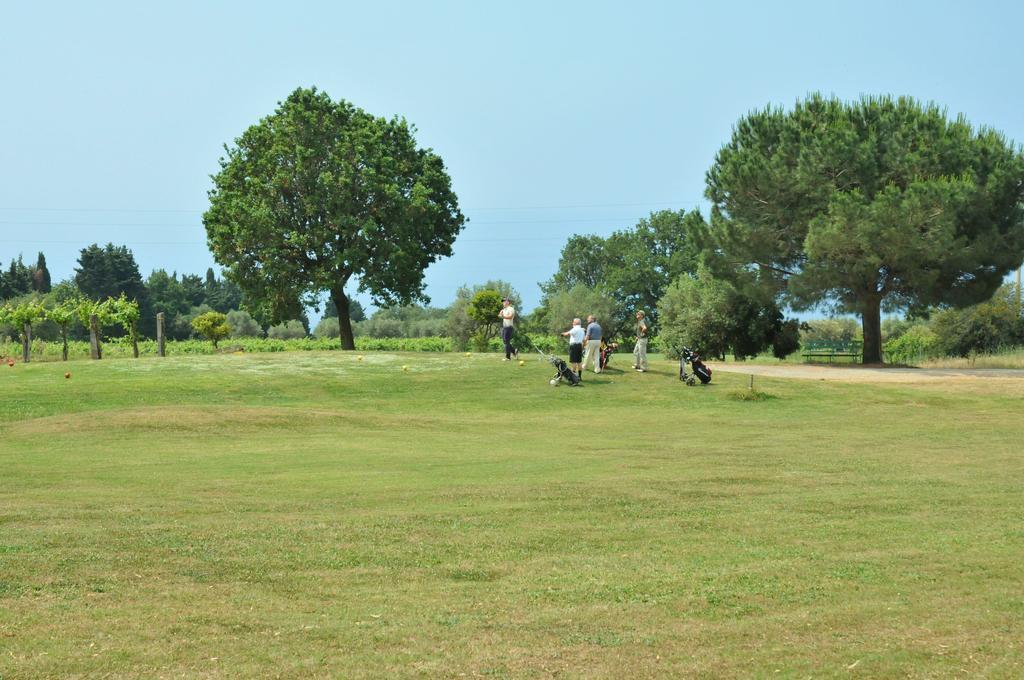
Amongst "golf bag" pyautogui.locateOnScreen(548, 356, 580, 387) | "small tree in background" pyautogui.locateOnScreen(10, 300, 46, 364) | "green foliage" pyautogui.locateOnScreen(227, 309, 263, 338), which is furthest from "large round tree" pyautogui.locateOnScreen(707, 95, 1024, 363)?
"green foliage" pyautogui.locateOnScreen(227, 309, 263, 338)

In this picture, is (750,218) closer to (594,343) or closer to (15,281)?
(594,343)

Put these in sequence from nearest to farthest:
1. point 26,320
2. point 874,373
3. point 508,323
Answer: point 508,323
point 874,373
point 26,320

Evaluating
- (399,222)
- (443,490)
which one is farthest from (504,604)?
(399,222)

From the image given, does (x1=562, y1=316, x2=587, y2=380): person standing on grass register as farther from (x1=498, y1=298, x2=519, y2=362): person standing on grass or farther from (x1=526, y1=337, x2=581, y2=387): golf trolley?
(x1=498, y1=298, x2=519, y2=362): person standing on grass

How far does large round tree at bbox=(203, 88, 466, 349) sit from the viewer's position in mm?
56562

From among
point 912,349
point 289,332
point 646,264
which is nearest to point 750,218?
point 912,349

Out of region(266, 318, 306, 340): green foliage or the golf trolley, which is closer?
the golf trolley

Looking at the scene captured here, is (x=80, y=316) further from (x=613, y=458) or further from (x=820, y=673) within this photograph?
(x=820, y=673)

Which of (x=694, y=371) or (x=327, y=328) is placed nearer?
(x=694, y=371)

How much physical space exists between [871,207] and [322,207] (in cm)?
2716

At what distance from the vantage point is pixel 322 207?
57.0 m

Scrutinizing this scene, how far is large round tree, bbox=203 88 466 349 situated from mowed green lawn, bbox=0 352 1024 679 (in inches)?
1312

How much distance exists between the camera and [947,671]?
719 cm

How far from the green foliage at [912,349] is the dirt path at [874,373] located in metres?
15.4
